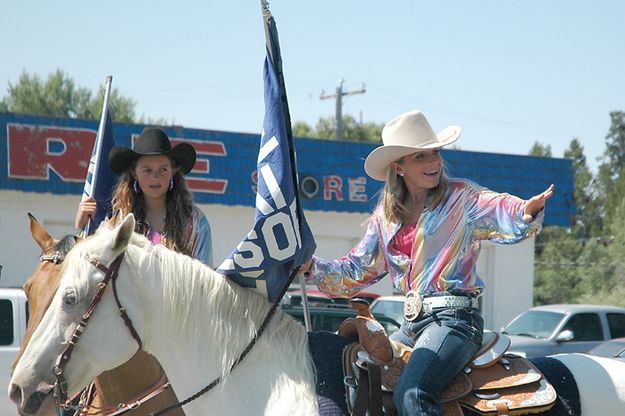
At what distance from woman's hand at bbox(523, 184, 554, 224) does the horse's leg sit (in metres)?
2.06

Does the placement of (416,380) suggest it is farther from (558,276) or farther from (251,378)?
(558,276)

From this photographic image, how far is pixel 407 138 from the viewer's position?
13.1ft

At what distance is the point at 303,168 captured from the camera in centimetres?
1920

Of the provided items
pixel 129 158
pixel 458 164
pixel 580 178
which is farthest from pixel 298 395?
pixel 580 178

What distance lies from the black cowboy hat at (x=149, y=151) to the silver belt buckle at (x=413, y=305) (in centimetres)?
187

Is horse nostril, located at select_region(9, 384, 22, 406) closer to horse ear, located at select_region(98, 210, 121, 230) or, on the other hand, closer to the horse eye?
the horse eye

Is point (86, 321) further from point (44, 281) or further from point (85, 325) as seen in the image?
point (44, 281)

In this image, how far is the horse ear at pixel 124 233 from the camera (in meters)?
3.29

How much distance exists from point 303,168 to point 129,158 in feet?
46.8

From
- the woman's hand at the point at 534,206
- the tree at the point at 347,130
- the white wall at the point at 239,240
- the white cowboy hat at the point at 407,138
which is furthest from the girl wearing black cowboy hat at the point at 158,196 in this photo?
the tree at the point at 347,130

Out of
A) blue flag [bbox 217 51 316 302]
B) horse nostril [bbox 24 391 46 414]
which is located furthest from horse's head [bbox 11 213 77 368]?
blue flag [bbox 217 51 316 302]

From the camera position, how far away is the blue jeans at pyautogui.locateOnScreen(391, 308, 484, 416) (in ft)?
11.2

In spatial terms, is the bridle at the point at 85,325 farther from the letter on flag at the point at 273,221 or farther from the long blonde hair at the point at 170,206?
the long blonde hair at the point at 170,206

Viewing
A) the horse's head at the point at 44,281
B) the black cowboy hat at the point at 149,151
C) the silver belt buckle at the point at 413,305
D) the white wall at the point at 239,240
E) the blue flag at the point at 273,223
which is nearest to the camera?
the horse's head at the point at 44,281
